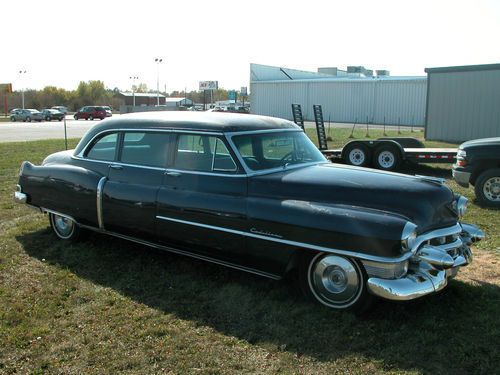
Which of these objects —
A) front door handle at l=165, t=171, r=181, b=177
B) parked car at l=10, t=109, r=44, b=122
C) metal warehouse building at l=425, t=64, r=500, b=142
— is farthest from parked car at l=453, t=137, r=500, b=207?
parked car at l=10, t=109, r=44, b=122

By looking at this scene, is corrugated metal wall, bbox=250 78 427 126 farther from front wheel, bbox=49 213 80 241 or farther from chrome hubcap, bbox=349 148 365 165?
front wheel, bbox=49 213 80 241

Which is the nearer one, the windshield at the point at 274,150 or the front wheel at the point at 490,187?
the windshield at the point at 274,150

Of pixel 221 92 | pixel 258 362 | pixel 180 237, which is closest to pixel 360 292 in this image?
pixel 258 362

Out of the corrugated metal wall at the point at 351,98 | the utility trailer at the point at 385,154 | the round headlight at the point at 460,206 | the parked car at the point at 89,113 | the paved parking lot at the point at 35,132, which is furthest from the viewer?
the parked car at the point at 89,113

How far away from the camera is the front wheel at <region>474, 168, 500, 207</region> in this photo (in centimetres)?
861

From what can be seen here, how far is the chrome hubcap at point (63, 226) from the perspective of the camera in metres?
6.30

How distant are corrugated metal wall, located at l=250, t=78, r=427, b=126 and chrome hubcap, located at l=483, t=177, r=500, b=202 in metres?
32.6

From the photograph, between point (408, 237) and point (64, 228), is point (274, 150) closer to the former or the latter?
point (408, 237)

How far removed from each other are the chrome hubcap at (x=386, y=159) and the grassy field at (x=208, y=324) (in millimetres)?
6930

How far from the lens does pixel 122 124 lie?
5.84 m

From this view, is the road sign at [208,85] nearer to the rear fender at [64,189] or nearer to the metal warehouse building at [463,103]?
the metal warehouse building at [463,103]

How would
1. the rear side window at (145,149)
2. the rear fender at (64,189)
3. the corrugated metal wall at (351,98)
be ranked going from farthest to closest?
1. the corrugated metal wall at (351,98)
2. the rear fender at (64,189)
3. the rear side window at (145,149)

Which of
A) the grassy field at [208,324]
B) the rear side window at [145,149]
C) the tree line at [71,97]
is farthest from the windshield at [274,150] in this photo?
the tree line at [71,97]

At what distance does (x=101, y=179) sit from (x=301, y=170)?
2258mm
